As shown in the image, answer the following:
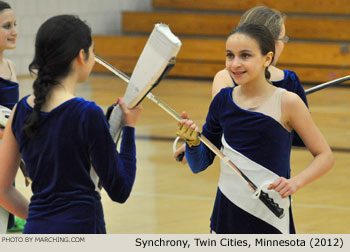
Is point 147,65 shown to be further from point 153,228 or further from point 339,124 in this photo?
point 339,124

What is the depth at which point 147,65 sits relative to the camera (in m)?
2.11

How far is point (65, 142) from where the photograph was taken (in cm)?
207

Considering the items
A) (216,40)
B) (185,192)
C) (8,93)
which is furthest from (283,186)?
(216,40)

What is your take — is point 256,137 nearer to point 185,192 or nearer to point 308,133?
point 308,133

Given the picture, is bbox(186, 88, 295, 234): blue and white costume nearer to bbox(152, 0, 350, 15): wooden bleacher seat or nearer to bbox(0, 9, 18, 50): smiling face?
bbox(0, 9, 18, 50): smiling face

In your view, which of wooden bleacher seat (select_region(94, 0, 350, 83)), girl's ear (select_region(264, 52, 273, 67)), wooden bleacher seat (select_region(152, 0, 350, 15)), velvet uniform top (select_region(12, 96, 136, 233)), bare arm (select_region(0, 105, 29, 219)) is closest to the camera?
velvet uniform top (select_region(12, 96, 136, 233))

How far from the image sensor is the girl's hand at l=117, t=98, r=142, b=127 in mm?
2186

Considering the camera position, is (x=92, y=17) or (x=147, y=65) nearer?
(x=147, y=65)

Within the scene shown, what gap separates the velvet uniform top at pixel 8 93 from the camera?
11.8 ft

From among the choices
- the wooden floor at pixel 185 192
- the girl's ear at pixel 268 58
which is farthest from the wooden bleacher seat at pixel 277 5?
the girl's ear at pixel 268 58

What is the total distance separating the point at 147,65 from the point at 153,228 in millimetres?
2607

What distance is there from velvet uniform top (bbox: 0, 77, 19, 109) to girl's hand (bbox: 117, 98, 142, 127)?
5.06 feet

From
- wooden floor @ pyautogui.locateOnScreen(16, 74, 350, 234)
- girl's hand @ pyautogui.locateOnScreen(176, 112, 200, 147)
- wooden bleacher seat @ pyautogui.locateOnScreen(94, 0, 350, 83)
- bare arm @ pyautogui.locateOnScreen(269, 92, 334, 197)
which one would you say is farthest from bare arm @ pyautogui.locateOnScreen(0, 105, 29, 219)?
wooden bleacher seat @ pyautogui.locateOnScreen(94, 0, 350, 83)
